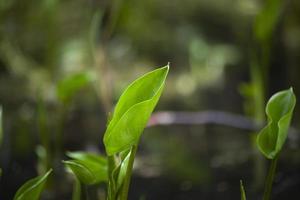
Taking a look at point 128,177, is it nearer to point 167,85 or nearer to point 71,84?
point 71,84

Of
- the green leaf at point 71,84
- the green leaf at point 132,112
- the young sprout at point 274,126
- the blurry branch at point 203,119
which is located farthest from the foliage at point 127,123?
the blurry branch at point 203,119

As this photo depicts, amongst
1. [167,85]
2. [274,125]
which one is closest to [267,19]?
[274,125]

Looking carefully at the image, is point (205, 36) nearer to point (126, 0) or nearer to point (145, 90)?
point (126, 0)

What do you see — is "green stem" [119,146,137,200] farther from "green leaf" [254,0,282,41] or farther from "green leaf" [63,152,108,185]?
"green leaf" [254,0,282,41]

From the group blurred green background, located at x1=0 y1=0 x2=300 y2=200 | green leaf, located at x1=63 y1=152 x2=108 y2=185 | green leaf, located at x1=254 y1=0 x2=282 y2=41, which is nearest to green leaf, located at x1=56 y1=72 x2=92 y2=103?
blurred green background, located at x1=0 y1=0 x2=300 y2=200

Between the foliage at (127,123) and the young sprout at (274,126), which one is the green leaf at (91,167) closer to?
the foliage at (127,123)

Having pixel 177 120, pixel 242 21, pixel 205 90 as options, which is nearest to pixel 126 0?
pixel 177 120
